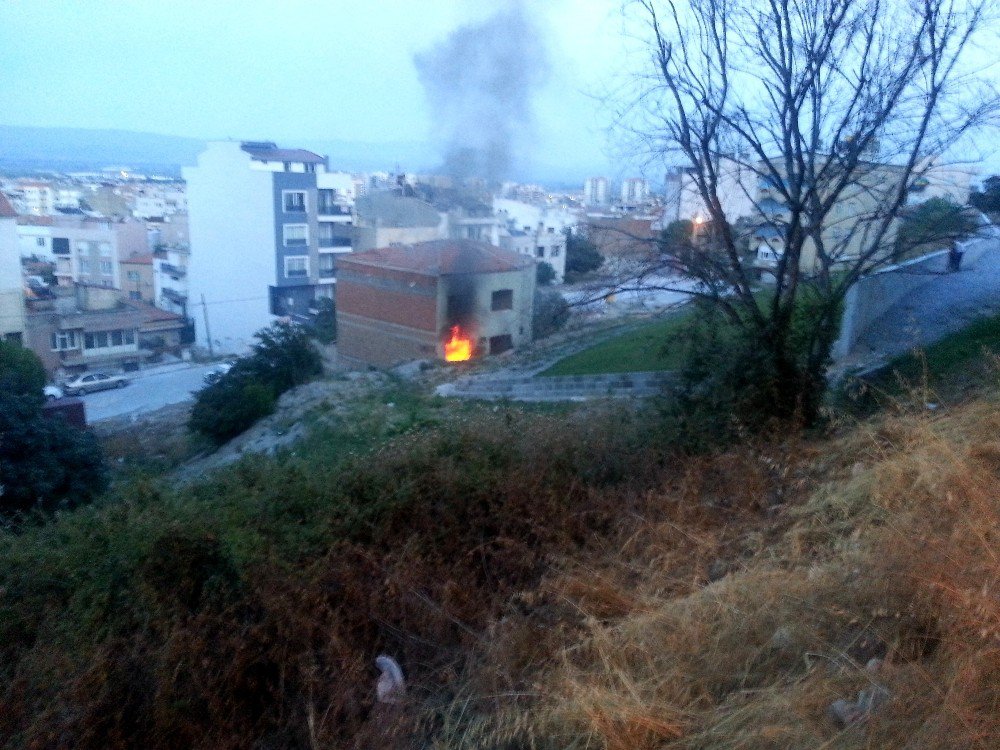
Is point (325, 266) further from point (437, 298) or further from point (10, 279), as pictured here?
point (10, 279)

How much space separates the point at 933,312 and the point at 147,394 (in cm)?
1883

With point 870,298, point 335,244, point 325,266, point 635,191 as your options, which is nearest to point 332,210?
point 335,244

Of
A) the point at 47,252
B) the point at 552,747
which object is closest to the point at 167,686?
the point at 552,747

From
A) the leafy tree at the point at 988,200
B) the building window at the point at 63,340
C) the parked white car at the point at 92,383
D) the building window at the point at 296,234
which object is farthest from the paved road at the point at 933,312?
the building window at the point at 296,234

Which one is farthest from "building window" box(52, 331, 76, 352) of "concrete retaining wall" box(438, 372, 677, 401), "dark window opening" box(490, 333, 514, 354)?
"concrete retaining wall" box(438, 372, 677, 401)

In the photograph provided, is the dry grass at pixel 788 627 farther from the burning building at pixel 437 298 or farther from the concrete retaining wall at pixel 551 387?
the burning building at pixel 437 298

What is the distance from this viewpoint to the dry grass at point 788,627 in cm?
192

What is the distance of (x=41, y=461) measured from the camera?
920 centimetres

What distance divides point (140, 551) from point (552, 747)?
2.17 m

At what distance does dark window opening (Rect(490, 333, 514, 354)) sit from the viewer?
63.8 feet

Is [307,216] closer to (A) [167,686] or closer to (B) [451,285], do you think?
(B) [451,285]

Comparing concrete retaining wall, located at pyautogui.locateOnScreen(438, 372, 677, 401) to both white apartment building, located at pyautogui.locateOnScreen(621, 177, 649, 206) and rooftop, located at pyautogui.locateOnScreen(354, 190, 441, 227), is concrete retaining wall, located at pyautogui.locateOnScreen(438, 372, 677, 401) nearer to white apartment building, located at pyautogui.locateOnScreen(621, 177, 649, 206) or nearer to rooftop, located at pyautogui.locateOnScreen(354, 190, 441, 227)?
white apartment building, located at pyautogui.locateOnScreen(621, 177, 649, 206)

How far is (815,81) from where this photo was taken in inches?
217

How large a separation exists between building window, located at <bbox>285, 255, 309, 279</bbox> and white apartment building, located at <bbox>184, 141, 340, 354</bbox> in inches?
1.4
